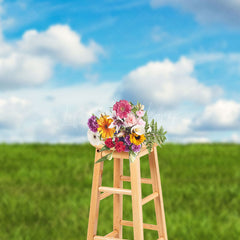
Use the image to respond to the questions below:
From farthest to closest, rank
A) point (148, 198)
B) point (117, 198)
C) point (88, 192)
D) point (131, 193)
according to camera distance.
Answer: point (88, 192) → point (117, 198) → point (148, 198) → point (131, 193)

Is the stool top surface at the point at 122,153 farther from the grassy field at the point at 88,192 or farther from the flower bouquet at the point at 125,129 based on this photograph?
the grassy field at the point at 88,192

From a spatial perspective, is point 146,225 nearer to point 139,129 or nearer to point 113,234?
point 113,234

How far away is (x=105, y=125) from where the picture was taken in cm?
253

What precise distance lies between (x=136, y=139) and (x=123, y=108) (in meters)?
0.22

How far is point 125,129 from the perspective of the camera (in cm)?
253

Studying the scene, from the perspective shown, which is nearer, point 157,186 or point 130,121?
point 130,121

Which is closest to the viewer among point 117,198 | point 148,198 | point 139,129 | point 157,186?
point 139,129

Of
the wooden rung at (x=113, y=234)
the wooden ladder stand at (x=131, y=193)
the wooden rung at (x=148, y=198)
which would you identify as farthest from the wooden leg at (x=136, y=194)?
the wooden rung at (x=113, y=234)

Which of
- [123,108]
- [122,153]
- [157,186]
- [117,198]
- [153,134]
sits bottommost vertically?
[117,198]

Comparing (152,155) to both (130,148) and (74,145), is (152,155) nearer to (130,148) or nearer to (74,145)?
(130,148)

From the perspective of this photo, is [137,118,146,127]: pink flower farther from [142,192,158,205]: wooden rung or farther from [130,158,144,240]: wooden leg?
[142,192,158,205]: wooden rung

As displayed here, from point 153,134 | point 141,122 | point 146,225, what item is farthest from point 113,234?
point 141,122

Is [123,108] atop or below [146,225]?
atop

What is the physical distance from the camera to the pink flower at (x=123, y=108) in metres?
2.49
